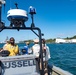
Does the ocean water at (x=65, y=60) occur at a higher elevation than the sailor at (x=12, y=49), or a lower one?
lower

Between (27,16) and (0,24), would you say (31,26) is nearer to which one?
(27,16)

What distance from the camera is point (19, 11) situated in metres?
5.61

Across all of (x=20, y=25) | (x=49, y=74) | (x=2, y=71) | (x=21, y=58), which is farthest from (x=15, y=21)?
(x=49, y=74)

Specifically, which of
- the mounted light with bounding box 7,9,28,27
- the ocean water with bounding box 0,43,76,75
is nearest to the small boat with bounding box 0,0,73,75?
the mounted light with bounding box 7,9,28,27

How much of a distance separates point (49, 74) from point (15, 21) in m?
2.79

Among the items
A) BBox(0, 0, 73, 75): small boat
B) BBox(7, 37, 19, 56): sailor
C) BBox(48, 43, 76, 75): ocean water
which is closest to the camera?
BBox(0, 0, 73, 75): small boat

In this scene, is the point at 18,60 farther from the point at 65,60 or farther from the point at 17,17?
the point at 65,60

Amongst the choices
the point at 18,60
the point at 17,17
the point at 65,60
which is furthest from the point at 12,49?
the point at 65,60

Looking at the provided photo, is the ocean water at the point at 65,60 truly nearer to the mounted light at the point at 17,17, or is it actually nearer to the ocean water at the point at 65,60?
the ocean water at the point at 65,60

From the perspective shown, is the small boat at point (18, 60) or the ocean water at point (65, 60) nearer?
the small boat at point (18, 60)

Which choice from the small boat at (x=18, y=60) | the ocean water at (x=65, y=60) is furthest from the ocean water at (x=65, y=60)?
the small boat at (x=18, y=60)

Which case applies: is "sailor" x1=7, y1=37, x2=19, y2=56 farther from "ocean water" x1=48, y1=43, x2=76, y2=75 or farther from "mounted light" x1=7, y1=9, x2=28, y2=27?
"ocean water" x1=48, y1=43, x2=76, y2=75

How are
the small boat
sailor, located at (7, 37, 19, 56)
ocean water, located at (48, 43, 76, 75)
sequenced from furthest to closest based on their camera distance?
ocean water, located at (48, 43, 76, 75), sailor, located at (7, 37, 19, 56), the small boat

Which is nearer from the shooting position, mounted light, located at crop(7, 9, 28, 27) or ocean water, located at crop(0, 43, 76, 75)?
mounted light, located at crop(7, 9, 28, 27)
